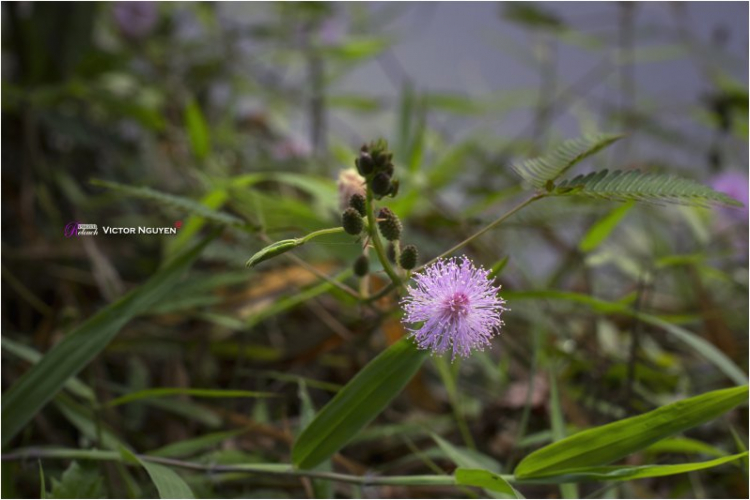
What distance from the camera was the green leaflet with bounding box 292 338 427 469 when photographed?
32 cm

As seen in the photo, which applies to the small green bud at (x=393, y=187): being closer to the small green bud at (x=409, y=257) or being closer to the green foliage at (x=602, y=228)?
the small green bud at (x=409, y=257)

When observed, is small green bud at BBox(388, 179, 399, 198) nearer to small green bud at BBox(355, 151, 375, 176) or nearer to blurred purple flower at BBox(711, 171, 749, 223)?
small green bud at BBox(355, 151, 375, 176)

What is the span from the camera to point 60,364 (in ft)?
1.21

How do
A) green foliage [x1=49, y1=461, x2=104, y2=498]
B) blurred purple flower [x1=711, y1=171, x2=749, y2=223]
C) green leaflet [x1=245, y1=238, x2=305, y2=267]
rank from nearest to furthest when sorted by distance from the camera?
green leaflet [x1=245, y1=238, x2=305, y2=267]
green foliage [x1=49, y1=461, x2=104, y2=498]
blurred purple flower [x1=711, y1=171, x2=749, y2=223]

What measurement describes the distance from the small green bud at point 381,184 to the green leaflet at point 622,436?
0.40ft

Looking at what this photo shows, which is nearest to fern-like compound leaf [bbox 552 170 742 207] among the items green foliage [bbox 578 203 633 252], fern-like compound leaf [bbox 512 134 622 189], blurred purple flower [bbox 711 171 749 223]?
fern-like compound leaf [bbox 512 134 622 189]

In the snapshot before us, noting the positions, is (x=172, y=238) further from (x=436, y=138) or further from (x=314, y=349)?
(x=436, y=138)

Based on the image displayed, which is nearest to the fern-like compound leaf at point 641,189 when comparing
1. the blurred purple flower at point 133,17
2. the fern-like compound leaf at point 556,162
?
the fern-like compound leaf at point 556,162

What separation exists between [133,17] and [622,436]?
2.04 ft

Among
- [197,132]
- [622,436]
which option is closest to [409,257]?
[622,436]

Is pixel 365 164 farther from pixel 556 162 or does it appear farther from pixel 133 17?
pixel 133 17

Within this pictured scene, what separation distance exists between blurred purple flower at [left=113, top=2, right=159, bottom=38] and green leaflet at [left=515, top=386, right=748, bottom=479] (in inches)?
23.7

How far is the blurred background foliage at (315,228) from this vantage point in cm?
44

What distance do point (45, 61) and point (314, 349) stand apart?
339 mm
